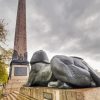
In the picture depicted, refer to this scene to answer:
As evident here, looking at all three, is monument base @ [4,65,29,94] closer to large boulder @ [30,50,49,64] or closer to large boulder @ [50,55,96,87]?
large boulder @ [30,50,49,64]

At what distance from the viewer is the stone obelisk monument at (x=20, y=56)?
26.3 metres

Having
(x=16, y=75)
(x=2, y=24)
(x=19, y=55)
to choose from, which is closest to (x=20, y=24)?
(x=19, y=55)

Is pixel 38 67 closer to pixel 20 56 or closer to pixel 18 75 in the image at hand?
pixel 18 75

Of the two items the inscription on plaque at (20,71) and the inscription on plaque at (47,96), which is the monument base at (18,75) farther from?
the inscription on plaque at (47,96)

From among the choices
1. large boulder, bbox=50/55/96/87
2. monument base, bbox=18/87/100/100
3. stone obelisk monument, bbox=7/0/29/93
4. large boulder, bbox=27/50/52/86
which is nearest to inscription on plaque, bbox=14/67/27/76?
stone obelisk monument, bbox=7/0/29/93

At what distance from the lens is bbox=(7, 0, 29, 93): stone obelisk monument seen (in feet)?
86.2

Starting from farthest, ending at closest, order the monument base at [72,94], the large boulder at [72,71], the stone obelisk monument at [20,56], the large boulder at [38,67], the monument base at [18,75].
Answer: the stone obelisk monument at [20,56] → the monument base at [18,75] → the large boulder at [38,67] → the large boulder at [72,71] → the monument base at [72,94]

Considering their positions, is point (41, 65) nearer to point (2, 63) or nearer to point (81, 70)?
point (81, 70)

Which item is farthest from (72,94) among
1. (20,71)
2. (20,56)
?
(20,56)

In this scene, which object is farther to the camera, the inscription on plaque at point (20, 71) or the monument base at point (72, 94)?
the inscription on plaque at point (20, 71)

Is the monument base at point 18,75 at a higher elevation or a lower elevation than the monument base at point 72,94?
higher

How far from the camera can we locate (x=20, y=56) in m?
28.3

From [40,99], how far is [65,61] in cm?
111

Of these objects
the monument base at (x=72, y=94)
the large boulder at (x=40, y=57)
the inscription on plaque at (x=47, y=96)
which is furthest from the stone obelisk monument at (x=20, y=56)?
the monument base at (x=72, y=94)
